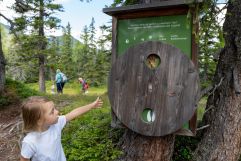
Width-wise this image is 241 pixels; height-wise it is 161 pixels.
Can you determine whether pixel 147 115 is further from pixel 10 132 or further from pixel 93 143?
pixel 10 132

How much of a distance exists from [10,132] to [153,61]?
4.95m

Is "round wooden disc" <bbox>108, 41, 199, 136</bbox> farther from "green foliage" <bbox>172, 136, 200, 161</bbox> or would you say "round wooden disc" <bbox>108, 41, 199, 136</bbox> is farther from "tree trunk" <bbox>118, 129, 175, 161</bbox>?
"green foliage" <bbox>172, 136, 200, 161</bbox>

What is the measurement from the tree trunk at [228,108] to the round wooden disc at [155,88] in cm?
110

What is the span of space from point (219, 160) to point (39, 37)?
18.6 m

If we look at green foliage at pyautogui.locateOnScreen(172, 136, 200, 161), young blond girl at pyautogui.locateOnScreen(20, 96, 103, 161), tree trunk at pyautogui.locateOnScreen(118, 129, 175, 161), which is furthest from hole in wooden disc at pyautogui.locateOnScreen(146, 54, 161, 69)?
green foliage at pyautogui.locateOnScreen(172, 136, 200, 161)

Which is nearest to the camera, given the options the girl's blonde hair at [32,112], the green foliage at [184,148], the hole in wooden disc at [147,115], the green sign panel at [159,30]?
the girl's blonde hair at [32,112]

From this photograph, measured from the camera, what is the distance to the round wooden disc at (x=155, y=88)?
329cm

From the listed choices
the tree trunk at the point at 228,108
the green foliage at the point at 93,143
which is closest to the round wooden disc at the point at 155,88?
the green foliage at the point at 93,143

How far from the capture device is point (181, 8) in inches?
139

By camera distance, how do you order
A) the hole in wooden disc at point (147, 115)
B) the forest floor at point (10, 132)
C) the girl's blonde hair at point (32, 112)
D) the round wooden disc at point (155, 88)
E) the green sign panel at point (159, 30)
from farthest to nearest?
1. the forest floor at point (10, 132)
2. the green sign panel at point (159, 30)
3. the hole in wooden disc at point (147, 115)
4. the round wooden disc at point (155, 88)
5. the girl's blonde hair at point (32, 112)

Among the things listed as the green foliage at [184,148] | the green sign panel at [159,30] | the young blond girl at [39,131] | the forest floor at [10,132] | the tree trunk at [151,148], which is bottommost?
the forest floor at [10,132]

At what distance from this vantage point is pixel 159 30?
3.68 meters

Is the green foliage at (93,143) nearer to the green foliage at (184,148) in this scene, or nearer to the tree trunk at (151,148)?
the tree trunk at (151,148)

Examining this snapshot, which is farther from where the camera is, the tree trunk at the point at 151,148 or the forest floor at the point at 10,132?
the forest floor at the point at 10,132
